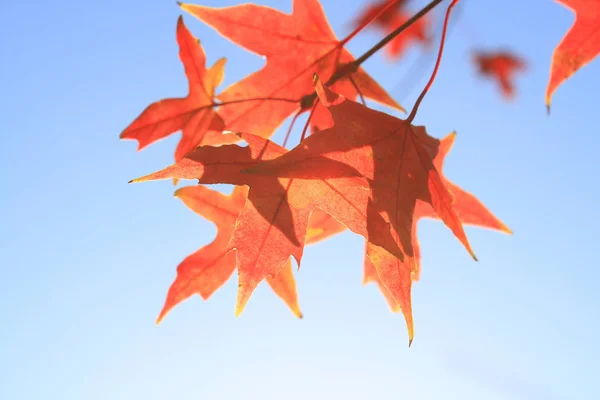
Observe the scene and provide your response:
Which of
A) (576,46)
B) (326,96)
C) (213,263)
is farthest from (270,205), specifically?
(576,46)

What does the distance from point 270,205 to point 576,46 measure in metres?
0.43

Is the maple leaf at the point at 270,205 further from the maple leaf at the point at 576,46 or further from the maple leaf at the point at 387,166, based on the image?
the maple leaf at the point at 576,46

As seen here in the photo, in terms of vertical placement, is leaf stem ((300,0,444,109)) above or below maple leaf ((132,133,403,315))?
above

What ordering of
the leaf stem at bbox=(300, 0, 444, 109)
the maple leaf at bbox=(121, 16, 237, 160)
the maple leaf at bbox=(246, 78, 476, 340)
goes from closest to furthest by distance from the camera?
1. the maple leaf at bbox=(246, 78, 476, 340)
2. the leaf stem at bbox=(300, 0, 444, 109)
3. the maple leaf at bbox=(121, 16, 237, 160)

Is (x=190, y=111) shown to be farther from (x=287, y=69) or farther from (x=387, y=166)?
(x=387, y=166)

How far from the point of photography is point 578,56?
70cm

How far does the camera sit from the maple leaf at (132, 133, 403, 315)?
0.71 meters

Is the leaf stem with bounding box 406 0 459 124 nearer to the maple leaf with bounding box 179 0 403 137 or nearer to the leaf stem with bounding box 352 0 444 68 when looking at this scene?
the leaf stem with bounding box 352 0 444 68

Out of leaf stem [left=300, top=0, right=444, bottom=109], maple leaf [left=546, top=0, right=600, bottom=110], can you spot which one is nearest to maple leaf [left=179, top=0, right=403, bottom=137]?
leaf stem [left=300, top=0, right=444, bottom=109]

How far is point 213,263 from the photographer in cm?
99

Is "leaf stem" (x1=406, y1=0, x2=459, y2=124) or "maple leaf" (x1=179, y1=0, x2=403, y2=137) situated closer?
"leaf stem" (x1=406, y1=0, x2=459, y2=124)

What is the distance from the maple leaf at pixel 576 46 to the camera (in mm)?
698

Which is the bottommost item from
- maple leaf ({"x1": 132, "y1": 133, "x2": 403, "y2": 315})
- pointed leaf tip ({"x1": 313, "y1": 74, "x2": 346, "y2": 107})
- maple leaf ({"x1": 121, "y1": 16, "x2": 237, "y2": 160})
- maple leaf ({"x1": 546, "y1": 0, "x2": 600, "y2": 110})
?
maple leaf ({"x1": 132, "y1": 133, "x2": 403, "y2": 315})

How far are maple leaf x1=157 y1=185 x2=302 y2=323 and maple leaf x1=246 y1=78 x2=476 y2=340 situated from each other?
0.28 meters
